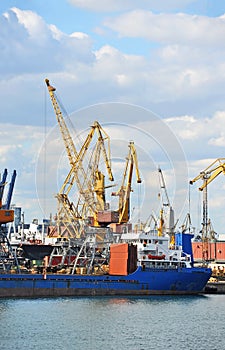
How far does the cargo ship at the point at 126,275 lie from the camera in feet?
249

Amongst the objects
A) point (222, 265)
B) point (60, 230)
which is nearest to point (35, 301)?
point (60, 230)

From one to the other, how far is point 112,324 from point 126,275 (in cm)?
2095

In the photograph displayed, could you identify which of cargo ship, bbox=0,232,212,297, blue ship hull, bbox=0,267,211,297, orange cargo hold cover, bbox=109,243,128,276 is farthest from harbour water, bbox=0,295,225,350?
orange cargo hold cover, bbox=109,243,128,276

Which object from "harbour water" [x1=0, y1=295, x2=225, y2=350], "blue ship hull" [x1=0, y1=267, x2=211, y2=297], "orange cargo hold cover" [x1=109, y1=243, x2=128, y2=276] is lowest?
"harbour water" [x1=0, y1=295, x2=225, y2=350]

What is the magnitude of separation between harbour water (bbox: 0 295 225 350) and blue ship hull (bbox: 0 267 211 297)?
7.46ft

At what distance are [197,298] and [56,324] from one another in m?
26.4

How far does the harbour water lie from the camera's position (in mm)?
50000

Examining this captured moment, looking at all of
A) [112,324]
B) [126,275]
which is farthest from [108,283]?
[112,324]

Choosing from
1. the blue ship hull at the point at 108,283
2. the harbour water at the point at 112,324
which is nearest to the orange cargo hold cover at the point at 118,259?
the blue ship hull at the point at 108,283

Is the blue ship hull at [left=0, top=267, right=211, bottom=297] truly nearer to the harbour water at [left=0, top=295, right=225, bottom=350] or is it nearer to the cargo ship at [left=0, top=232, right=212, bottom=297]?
the cargo ship at [left=0, top=232, right=212, bottom=297]

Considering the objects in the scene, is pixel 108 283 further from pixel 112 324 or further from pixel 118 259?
pixel 112 324

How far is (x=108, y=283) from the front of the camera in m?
78.4

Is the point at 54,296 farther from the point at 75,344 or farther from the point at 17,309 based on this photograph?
the point at 75,344

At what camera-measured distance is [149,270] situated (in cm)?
7975
